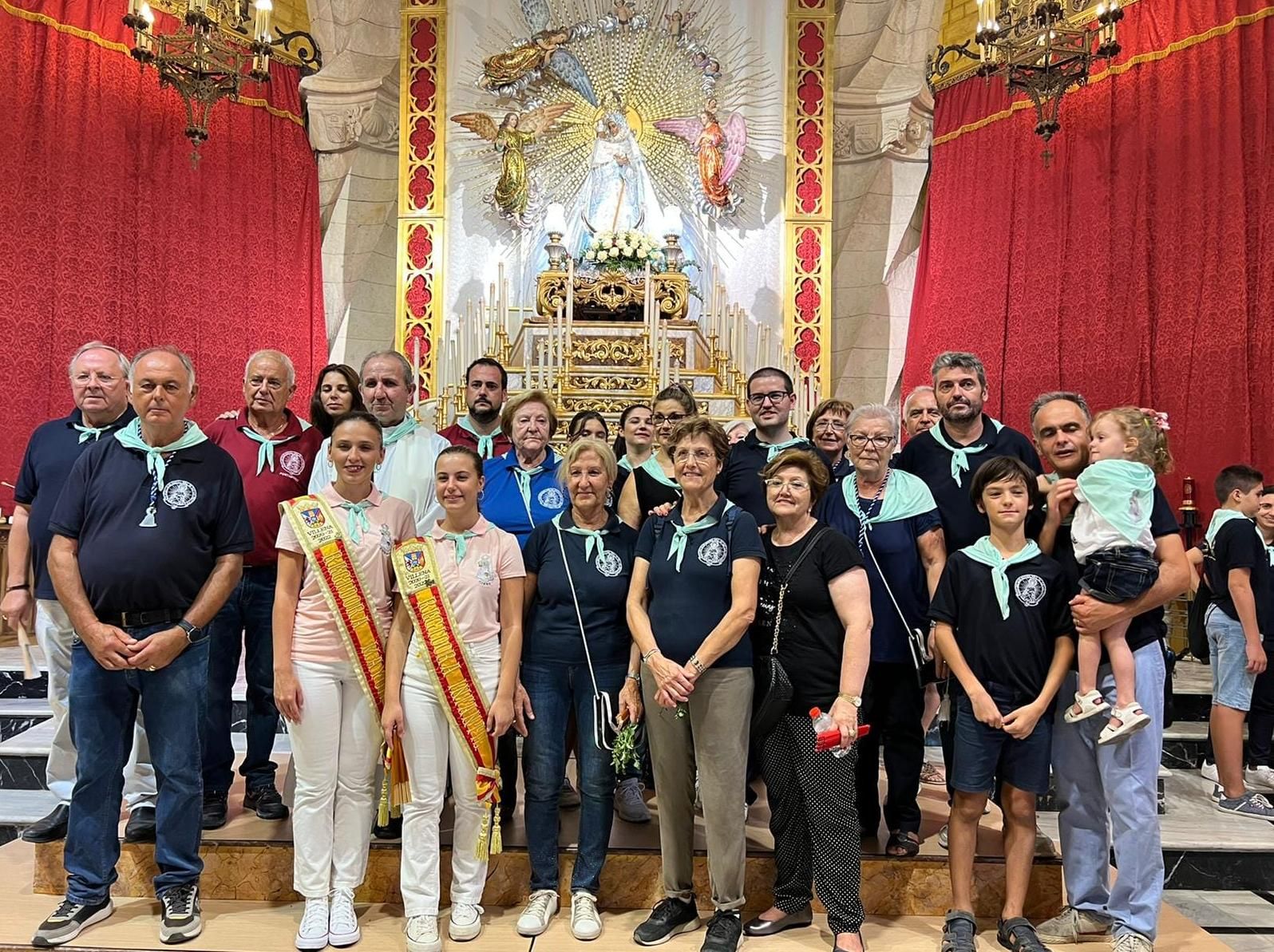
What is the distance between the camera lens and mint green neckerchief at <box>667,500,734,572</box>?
9.17 feet

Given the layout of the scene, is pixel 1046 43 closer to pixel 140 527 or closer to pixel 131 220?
pixel 140 527

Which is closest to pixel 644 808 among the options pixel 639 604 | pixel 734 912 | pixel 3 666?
pixel 734 912

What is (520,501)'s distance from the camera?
346 centimetres

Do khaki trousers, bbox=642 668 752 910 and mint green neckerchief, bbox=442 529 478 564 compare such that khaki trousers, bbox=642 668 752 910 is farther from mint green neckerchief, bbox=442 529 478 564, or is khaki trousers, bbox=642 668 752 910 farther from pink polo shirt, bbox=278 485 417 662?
pink polo shirt, bbox=278 485 417 662

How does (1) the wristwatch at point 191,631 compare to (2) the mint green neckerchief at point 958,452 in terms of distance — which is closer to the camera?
(1) the wristwatch at point 191,631

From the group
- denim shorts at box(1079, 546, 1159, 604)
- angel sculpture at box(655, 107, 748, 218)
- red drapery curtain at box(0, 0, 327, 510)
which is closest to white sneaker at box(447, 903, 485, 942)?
denim shorts at box(1079, 546, 1159, 604)

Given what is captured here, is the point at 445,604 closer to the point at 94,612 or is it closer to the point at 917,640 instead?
the point at 94,612

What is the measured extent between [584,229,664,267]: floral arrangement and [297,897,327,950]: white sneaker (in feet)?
20.1

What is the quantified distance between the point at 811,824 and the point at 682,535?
3.01ft

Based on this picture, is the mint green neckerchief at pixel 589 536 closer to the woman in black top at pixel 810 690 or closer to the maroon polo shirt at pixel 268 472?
the woman in black top at pixel 810 690

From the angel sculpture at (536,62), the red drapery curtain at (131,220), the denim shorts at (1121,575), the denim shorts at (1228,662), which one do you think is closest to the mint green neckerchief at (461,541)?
the denim shorts at (1121,575)

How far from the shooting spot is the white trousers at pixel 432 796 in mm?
2783

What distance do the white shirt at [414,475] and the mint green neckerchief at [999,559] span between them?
184 cm

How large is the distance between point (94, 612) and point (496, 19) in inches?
305
